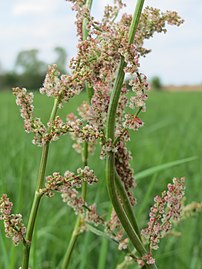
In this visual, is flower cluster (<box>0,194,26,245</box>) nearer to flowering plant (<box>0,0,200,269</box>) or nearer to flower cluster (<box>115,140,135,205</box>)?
flowering plant (<box>0,0,200,269</box>)

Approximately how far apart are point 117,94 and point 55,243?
69.1 inches

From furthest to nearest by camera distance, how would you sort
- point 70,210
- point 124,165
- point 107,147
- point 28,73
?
point 28,73 < point 70,210 < point 124,165 < point 107,147

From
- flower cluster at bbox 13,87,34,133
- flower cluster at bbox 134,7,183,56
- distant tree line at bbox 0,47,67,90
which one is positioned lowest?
flower cluster at bbox 13,87,34,133

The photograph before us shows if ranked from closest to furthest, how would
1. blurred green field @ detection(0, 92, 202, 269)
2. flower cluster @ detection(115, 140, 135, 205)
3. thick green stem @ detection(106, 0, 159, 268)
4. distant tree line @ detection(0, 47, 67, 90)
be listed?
1. thick green stem @ detection(106, 0, 159, 268)
2. flower cluster @ detection(115, 140, 135, 205)
3. blurred green field @ detection(0, 92, 202, 269)
4. distant tree line @ detection(0, 47, 67, 90)

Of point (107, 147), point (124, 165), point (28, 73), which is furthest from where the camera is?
point (28, 73)

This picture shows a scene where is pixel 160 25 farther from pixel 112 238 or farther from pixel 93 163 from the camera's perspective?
pixel 93 163

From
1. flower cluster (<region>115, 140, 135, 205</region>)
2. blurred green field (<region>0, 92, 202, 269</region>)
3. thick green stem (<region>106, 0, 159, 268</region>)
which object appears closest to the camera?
thick green stem (<region>106, 0, 159, 268</region>)

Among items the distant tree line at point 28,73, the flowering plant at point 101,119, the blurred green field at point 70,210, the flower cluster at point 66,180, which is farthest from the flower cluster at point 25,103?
the distant tree line at point 28,73

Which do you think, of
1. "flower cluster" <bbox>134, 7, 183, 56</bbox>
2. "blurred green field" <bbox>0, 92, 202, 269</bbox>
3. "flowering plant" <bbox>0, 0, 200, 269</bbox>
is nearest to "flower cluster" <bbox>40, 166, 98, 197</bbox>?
"flowering plant" <bbox>0, 0, 200, 269</bbox>

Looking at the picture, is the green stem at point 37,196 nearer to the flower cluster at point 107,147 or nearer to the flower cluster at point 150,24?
the flower cluster at point 107,147

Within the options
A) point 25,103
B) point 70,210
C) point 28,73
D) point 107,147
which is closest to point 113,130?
Result: point 107,147

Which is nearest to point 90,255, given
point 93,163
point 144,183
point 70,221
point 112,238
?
point 70,221

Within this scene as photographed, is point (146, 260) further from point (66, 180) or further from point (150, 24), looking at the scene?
point (150, 24)

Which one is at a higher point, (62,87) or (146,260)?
(62,87)
